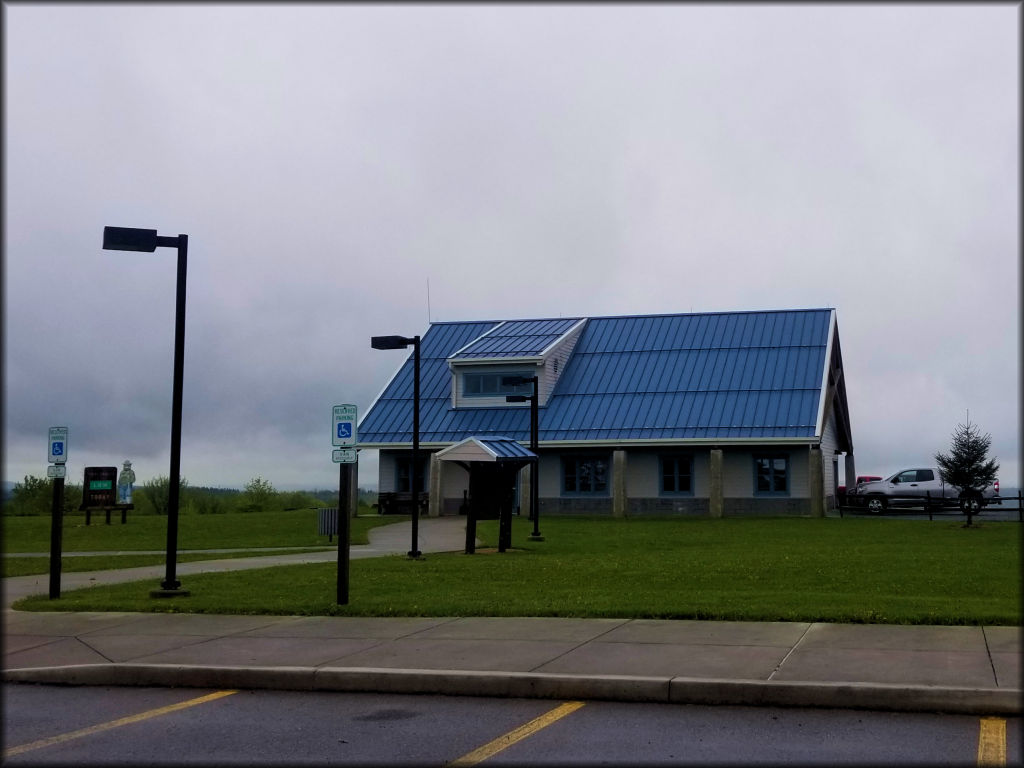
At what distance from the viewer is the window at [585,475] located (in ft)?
138

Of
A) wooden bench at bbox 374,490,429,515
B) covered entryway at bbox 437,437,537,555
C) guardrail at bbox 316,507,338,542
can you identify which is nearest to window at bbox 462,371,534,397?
wooden bench at bbox 374,490,429,515

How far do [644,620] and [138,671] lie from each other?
553cm

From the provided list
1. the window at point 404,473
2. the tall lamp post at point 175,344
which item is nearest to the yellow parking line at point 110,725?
the tall lamp post at point 175,344

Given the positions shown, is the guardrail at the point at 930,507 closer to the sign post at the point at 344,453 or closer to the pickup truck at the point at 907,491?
the pickup truck at the point at 907,491

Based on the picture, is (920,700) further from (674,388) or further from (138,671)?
(674,388)

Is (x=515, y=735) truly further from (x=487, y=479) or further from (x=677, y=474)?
(x=677, y=474)

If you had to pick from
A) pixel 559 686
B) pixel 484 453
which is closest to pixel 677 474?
pixel 484 453

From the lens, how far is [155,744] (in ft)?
24.6

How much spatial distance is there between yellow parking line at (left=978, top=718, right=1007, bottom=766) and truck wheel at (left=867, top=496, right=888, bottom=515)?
35.9 m

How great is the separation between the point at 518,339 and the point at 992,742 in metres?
39.4

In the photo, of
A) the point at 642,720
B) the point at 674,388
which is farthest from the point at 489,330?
the point at 642,720

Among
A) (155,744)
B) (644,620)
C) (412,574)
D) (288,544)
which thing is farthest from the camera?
(288,544)

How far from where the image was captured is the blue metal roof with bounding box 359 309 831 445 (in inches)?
1588

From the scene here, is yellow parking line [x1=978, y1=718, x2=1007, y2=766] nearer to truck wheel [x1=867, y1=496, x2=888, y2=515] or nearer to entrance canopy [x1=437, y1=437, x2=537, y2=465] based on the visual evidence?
entrance canopy [x1=437, y1=437, x2=537, y2=465]
